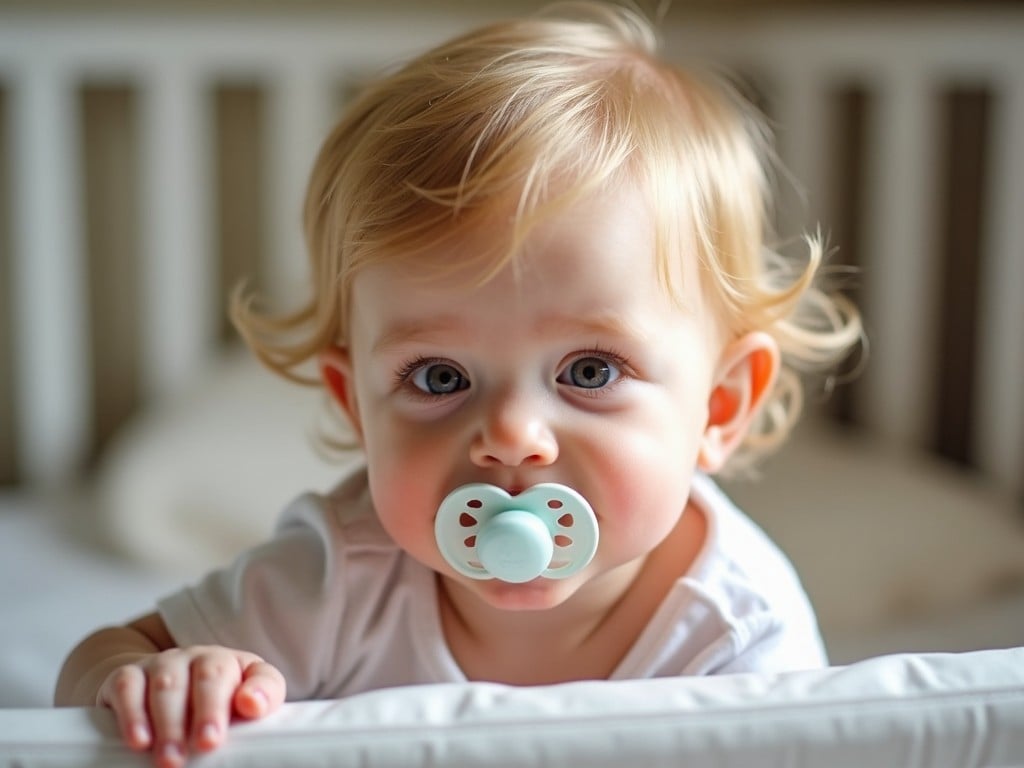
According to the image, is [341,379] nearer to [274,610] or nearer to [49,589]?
[274,610]

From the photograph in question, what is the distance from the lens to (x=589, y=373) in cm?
69

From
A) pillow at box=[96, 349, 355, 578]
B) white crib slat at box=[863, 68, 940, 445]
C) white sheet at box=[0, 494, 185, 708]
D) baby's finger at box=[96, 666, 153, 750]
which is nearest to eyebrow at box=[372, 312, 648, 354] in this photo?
baby's finger at box=[96, 666, 153, 750]

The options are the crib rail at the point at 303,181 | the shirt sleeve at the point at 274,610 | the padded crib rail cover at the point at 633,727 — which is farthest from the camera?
the crib rail at the point at 303,181

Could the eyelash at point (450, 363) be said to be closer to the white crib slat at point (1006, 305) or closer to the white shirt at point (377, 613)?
the white shirt at point (377, 613)

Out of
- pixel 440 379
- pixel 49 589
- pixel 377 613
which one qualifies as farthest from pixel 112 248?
pixel 440 379

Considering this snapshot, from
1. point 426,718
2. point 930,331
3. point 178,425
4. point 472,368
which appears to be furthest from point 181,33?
point 426,718

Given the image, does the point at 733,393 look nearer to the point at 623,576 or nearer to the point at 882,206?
the point at 623,576

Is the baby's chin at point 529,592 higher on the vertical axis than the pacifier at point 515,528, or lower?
lower

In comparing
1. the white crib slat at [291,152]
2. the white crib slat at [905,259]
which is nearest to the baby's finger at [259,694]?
the white crib slat at [291,152]

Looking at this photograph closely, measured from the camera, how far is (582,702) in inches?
21.7

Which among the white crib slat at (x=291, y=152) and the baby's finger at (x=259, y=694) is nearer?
the baby's finger at (x=259, y=694)

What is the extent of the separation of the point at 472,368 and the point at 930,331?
1.10m

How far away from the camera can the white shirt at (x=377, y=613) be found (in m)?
0.78

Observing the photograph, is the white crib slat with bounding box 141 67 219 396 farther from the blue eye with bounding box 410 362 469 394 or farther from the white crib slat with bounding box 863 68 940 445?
the blue eye with bounding box 410 362 469 394
